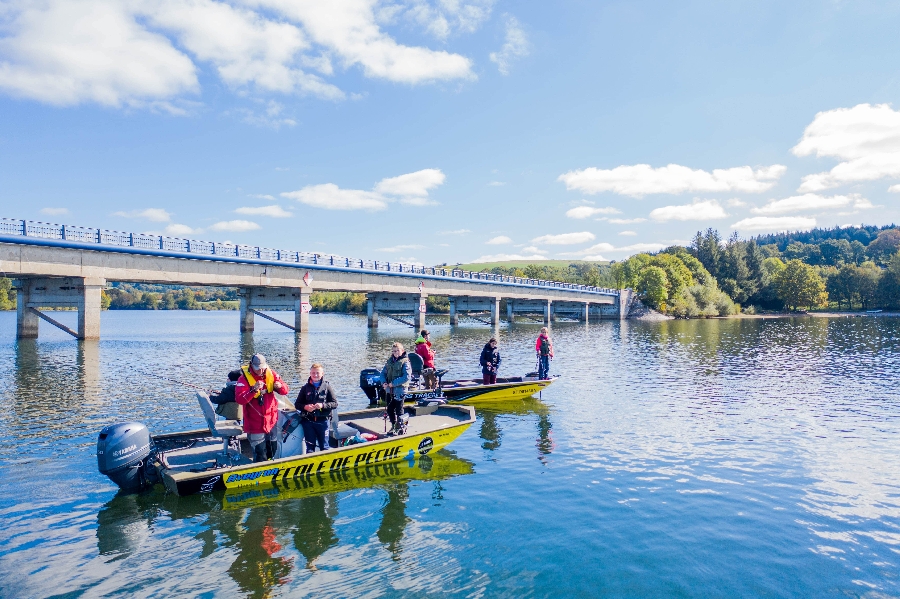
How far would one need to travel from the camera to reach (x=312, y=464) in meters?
11.3

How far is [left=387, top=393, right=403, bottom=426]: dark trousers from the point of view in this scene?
1352cm

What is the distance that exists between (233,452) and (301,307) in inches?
1853

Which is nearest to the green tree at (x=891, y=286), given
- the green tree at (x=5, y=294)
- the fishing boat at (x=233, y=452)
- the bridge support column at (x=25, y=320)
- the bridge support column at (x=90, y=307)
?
the fishing boat at (x=233, y=452)

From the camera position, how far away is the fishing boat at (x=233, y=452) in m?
10.2

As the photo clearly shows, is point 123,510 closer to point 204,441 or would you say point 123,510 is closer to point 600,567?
point 204,441

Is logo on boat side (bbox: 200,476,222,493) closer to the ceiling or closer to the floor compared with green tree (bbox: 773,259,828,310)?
closer to the floor

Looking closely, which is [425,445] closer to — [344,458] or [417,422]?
[417,422]

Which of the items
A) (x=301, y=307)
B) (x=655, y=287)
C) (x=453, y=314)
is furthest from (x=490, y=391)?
(x=655, y=287)

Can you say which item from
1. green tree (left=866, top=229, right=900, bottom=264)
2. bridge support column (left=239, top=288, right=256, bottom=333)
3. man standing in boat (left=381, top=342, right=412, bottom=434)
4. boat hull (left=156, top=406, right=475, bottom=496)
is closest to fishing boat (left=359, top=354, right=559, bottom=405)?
man standing in boat (left=381, top=342, right=412, bottom=434)

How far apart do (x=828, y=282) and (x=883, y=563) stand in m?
165

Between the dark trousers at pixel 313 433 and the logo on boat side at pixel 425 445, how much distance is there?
2516 mm

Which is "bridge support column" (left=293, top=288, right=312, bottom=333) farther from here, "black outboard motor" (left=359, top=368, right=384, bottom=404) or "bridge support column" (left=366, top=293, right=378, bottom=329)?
"black outboard motor" (left=359, top=368, right=384, bottom=404)

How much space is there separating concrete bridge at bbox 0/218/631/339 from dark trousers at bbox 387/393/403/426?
111 ft

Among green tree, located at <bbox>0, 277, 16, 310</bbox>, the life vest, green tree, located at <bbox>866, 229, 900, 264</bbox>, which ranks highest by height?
green tree, located at <bbox>866, 229, 900, 264</bbox>
